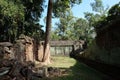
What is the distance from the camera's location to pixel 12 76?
10344 mm

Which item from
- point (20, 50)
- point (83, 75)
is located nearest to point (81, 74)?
point (83, 75)

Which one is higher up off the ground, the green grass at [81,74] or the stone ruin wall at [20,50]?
the stone ruin wall at [20,50]

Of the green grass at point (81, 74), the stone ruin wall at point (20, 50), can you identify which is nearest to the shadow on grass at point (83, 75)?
the green grass at point (81, 74)

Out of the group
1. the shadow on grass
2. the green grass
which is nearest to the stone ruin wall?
the green grass

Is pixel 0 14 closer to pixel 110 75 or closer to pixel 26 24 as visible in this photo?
pixel 26 24

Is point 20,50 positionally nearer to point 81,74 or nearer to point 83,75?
point 81,74

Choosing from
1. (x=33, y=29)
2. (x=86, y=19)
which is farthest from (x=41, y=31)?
(x=86, y=19)

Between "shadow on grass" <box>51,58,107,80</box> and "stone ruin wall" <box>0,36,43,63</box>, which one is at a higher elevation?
"stone ruin wall" <box>0,36,43,63</box>

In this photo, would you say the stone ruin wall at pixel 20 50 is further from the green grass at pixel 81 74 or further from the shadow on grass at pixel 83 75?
the shadow on grass at pixel 83 75

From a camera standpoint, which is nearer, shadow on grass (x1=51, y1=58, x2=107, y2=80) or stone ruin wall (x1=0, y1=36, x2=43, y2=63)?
shadow on grass (x1=51, y1=58, x2=107, y2=80)

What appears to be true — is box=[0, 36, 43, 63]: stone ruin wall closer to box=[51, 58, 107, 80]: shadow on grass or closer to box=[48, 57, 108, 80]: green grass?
box=[48, 57, 108, 80]: green grass

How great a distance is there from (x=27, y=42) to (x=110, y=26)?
1008 centimetres

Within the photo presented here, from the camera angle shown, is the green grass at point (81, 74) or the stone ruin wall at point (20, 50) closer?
the green grass at point (81, 74)

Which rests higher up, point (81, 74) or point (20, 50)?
point (20, 50)
